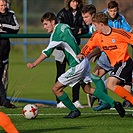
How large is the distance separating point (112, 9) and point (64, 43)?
6.78 ft

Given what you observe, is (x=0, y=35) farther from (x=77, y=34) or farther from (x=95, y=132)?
(x=95, y=132)

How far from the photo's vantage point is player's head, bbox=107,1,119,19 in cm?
1243

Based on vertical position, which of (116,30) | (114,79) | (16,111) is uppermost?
(116,30)

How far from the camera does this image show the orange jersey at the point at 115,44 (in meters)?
10.9

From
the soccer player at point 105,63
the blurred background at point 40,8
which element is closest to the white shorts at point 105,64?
the soccer player at point 105,63

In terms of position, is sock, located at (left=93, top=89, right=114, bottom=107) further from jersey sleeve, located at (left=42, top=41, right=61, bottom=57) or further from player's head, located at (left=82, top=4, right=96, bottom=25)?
player's head, located at (left=82, top=4, right=96, bottom=25)

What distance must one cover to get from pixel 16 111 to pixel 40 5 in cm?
1666

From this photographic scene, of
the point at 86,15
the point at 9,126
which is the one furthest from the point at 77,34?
the point at 9,126

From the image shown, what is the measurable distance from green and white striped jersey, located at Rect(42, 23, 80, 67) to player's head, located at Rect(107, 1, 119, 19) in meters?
1.82

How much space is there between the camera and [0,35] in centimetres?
1252

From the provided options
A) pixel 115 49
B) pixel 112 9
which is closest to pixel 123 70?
pixel 115 49

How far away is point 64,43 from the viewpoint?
10734mm

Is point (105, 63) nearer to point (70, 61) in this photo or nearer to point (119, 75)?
point (119, 75)

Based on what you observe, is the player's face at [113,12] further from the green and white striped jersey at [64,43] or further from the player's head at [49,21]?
the player's head at [49,21]
